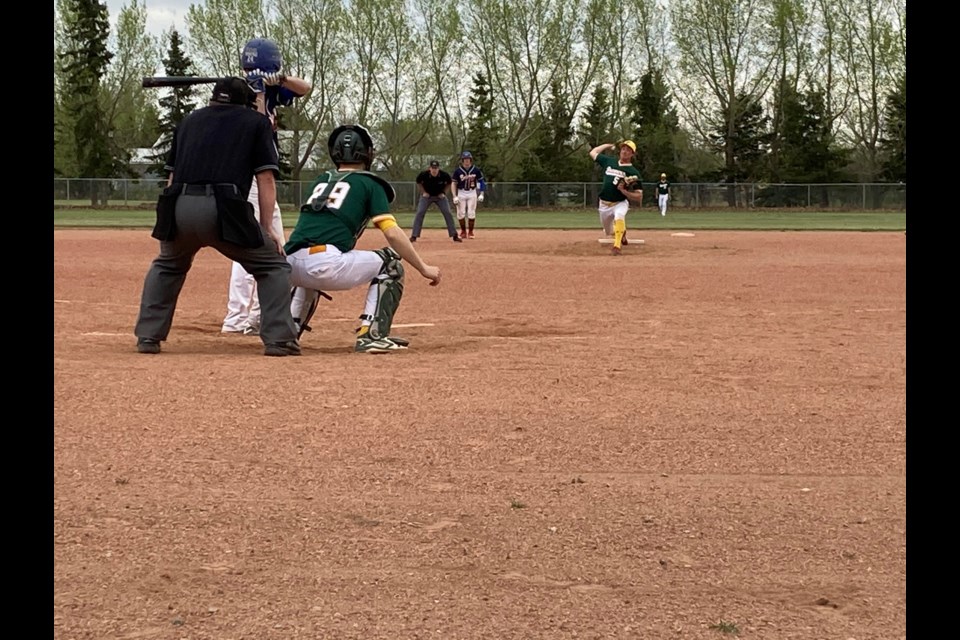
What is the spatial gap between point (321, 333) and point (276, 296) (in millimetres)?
1889

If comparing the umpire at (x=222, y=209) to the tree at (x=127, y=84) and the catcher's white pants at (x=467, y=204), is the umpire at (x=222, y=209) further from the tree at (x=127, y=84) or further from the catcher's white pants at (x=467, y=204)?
the tree at (x=127, y=84)

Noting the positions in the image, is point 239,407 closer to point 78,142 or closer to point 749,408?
point 749,408

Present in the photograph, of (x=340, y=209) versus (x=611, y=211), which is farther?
(x=611, y=211)

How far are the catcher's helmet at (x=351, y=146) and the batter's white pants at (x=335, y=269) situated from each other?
2.19ft

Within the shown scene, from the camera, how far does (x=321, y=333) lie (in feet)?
33.7

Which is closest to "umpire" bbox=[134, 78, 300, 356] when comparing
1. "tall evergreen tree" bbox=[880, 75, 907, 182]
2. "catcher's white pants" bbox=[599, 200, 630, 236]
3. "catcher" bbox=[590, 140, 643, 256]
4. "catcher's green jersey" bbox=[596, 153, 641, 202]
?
"catcher" bbox=[590, 140, 643, 256]

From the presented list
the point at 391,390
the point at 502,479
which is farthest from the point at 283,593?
the point at 391,390

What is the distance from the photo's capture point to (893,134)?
66.6 meters

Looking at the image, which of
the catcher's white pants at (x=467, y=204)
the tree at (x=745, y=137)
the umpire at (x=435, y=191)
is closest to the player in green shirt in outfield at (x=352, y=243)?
the umpire at (x=435, y=191)

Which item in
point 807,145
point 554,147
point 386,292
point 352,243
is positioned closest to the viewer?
point 386,292

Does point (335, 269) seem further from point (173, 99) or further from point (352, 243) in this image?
point (173, 99)

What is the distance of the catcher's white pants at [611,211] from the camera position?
21.1m

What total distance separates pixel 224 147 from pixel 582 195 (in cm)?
5049

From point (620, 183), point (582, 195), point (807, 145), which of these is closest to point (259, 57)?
point (620, 183)
